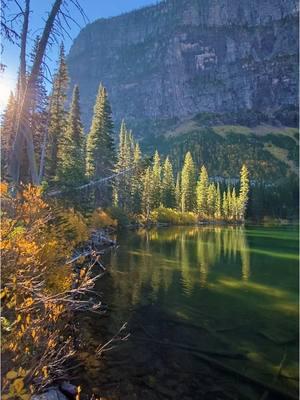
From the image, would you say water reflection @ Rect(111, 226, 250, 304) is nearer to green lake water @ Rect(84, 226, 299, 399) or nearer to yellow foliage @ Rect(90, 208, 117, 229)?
green lake water @ Rect(84, 226, 299, 399)

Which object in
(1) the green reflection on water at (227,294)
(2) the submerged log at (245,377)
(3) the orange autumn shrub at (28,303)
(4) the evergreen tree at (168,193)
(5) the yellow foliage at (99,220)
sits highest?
(4) the evergreen tree at (168,193)

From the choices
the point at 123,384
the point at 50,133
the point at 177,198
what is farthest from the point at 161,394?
the point at 177,198

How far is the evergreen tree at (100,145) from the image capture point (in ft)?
156

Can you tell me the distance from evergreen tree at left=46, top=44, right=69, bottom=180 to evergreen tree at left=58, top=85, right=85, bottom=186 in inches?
25.5

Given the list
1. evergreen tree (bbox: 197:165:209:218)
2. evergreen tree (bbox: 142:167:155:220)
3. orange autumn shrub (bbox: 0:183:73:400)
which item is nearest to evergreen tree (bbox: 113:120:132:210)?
evergreen tree (bbox: 142:167:155:220)

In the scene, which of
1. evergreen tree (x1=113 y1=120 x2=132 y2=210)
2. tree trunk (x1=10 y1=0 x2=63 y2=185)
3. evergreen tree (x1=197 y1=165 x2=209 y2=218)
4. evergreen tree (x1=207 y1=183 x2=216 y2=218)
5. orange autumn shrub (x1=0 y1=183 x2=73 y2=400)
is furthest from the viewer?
evergreen tree (x1=207 y1=183 x2=216 y2=218)

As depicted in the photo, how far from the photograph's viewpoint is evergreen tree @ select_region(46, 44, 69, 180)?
113 ft

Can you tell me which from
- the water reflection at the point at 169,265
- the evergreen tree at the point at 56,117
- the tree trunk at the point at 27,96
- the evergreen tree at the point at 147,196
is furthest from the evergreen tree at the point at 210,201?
the tree trunk at the point at 27,96

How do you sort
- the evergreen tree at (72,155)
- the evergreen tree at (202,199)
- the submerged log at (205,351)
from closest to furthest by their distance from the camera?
1. the submerged log at (205,351)
2. the evergreen tree at (72,155)
3. the evergreen tree at (202,199)

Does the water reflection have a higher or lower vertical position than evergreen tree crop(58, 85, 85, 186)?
lower

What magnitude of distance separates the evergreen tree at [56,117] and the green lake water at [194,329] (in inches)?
496

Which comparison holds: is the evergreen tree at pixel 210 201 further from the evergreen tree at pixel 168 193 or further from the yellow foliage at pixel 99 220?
the yellow foliage at pixel 99 220

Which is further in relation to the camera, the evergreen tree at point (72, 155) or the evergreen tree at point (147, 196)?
the evergreen tree at point (147, 196)

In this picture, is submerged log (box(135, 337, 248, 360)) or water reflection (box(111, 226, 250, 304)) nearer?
submerged log (box(135, 337, 248, 360))
